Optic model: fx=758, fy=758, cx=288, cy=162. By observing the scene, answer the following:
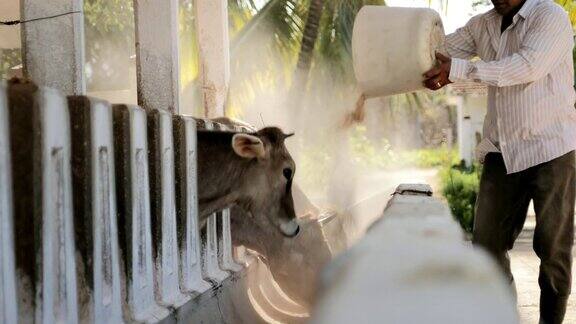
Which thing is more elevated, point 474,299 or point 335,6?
point 335,6

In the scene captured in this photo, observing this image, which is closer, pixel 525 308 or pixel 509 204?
pixel 509 204

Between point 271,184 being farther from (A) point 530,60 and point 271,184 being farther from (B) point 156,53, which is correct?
(A) point 530,60

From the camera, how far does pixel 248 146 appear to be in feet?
18.4

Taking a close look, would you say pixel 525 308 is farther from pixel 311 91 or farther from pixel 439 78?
pixel 311 91

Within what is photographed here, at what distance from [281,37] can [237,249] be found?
8811 millimetres

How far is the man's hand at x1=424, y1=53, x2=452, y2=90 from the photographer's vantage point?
4449 mm

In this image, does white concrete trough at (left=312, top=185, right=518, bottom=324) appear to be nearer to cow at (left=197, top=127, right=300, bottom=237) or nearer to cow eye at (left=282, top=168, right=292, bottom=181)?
cow at (left=197, top=127, right=300, bottom=237)

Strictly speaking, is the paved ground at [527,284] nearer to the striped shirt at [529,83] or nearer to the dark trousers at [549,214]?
the dark trousers at [549,214]

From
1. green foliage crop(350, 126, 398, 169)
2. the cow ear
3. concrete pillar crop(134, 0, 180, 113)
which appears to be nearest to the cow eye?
the cow ear

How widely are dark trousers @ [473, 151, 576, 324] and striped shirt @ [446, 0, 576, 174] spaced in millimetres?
87

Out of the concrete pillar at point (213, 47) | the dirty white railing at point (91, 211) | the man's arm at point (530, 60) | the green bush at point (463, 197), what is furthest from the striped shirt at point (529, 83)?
the green bush at point (463, 197)

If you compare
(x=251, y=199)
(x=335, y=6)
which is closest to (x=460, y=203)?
(x=335, y=6)

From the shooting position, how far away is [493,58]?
4891 mm

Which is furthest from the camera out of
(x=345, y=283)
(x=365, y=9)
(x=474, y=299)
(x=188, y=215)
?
(x=365, y=9)
